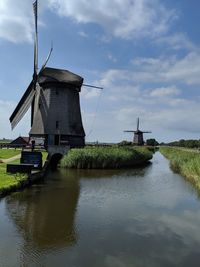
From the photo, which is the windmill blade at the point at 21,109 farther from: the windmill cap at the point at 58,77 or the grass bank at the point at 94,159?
the grass bank at the point at 94,159

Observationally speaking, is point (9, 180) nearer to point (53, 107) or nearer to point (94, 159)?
point (94, 159)

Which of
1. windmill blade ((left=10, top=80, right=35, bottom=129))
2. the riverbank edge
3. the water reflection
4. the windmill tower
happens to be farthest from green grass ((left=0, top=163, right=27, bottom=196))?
windmill blade ((left=10, top=80, right=35, bottom=129))

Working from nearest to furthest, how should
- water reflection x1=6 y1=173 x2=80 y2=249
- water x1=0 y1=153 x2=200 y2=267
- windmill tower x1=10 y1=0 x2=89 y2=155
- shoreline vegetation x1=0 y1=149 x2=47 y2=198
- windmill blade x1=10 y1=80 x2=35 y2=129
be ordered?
1. water x1=0 y1=153 x2=200 y2=267
2. water reflection x1=6 y1=173 x2=80 y2=249
3. shoreline vegetation x1=0 y1=149 x2=47 y2=198
4. windmill tower x1=10 y1=0 x2=89 y2=155
5. windmill blade x1=10 y1=80 x2=35 y2=129

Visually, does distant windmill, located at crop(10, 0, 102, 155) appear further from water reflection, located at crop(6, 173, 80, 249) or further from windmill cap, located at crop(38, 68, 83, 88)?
water reflection, located at crop(6, 173, 80, 249)

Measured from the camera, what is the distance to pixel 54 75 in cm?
3834

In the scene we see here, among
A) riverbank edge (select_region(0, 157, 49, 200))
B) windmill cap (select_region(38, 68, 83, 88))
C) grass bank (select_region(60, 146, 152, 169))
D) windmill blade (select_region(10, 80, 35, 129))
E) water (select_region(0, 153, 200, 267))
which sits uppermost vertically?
windmill cap (select_region(38, 68, 83, 88))

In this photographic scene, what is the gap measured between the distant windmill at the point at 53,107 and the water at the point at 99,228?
1904cm

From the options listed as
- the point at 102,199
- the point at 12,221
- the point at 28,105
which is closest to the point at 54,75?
the point at 28,105

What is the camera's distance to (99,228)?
1116cm

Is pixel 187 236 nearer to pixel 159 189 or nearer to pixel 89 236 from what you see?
pixel 89 236

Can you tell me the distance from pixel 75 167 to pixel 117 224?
19.8 metres

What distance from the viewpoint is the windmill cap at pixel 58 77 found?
3794 cm

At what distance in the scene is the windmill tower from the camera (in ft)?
124

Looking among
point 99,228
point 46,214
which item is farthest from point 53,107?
point 99,228
